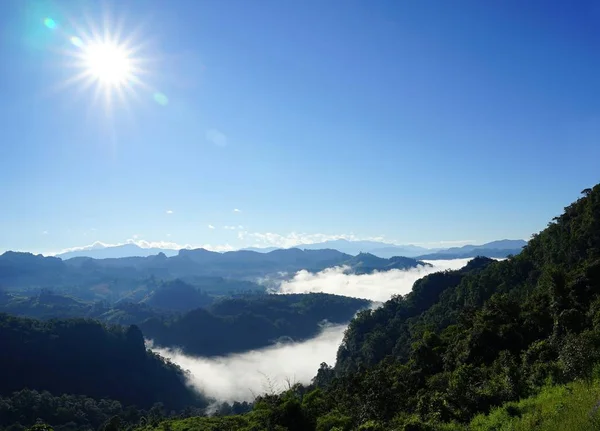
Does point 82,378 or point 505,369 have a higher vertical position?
point 505,369

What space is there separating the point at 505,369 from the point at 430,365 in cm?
1938

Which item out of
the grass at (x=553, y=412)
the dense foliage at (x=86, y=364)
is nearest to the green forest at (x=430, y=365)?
the grass at (x=553, y=412)

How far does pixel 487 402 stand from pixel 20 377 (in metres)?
173

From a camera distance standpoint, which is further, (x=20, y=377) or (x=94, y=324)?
(x=94, y=324)

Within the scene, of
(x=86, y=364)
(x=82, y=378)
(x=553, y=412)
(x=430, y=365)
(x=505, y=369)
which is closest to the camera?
(x=553, y=412)

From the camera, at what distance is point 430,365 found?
133ft

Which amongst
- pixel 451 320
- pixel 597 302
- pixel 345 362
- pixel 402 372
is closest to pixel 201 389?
pixel 345 362

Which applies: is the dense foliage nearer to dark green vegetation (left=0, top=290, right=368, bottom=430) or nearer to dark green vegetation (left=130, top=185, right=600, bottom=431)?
dark green vegetation (left=0, top=290, right=368, bottom=430)

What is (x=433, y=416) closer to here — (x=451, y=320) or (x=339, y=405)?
(x=339, y=405)

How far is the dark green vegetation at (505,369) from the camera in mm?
17078

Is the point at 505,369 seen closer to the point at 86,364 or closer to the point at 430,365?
the point at 430,365

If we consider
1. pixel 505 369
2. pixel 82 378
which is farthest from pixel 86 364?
pixel 505 369

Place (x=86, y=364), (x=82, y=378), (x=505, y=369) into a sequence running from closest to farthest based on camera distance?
(x=505, y=369), (x=82, y=378), (x=86, y=364)

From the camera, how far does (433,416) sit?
1884 cm
